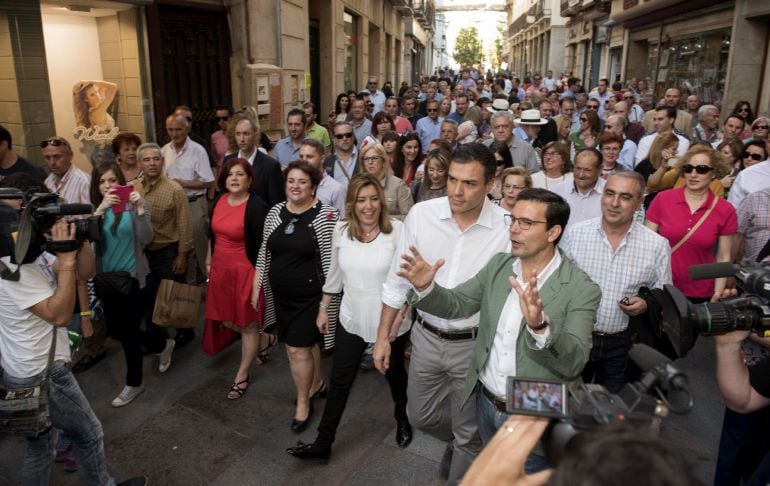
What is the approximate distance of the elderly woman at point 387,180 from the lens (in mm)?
5223

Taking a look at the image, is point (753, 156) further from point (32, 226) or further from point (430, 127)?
point (32, 226)

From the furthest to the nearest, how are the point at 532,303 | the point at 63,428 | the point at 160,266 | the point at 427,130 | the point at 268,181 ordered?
the point at 427,130 → the point at 268,181 → the point at 160,266 → the point at 63,428 → the point at 532,303

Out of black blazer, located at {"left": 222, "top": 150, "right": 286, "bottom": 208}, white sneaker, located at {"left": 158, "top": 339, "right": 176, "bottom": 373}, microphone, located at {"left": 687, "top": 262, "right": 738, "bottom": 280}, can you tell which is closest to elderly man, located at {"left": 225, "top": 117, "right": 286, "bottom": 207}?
black blazer, located at {"left": 222, "top": 150, "right": 286, "bottom": 208}

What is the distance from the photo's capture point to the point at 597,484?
1.19m

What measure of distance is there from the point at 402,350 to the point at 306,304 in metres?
0.73

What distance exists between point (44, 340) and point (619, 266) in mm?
A: 3088

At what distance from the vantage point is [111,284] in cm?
418

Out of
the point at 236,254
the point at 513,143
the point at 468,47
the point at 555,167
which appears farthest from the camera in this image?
the point at 468,47

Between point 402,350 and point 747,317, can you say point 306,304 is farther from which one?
point 747,317

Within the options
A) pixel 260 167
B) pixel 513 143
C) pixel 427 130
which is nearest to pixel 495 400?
pixel 260 167

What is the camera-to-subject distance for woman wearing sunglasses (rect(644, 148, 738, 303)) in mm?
4113

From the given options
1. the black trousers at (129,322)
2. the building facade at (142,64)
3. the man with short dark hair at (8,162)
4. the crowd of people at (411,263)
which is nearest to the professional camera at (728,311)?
the crowd of people at (411,263)

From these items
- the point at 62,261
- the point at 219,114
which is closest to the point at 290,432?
the point at 62,261

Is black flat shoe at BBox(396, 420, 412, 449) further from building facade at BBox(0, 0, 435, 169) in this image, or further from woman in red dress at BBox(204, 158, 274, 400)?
building facade at BBox(0, 0, 435, 169)
